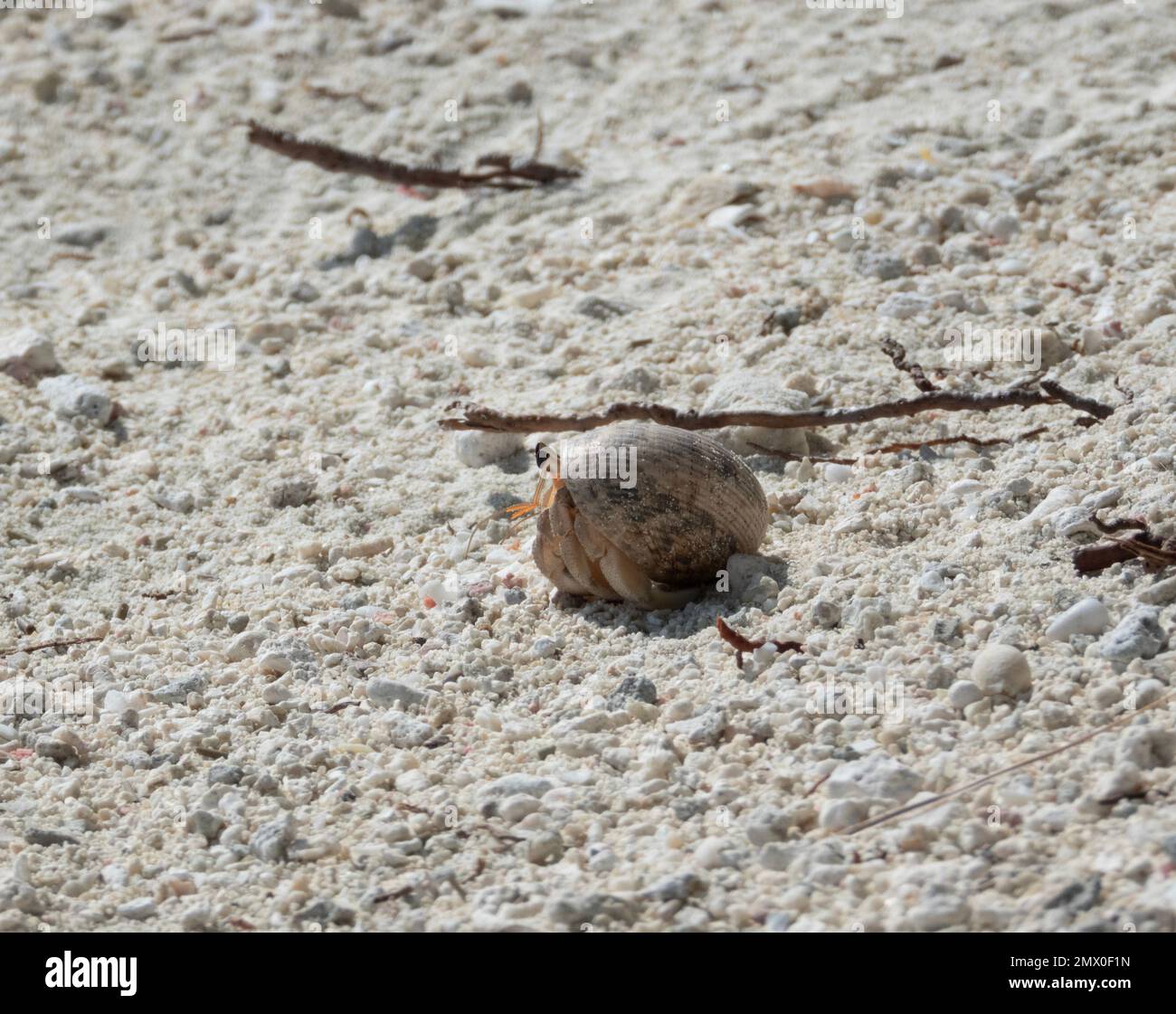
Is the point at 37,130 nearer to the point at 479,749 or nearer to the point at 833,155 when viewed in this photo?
the point at 833,155

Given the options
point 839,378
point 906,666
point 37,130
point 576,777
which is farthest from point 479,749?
point 37,130

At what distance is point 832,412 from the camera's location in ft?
15.4

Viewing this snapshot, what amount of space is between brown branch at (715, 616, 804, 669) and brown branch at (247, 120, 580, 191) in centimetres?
345

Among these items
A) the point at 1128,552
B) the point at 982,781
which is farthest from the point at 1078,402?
A: the point at 982,781

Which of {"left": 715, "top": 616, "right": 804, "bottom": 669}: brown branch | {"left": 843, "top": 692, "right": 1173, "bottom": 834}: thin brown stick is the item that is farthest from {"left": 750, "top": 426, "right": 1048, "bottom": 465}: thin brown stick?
{"left": 843, "top": 692, "right": 1173, "bottom": 834}: thin brown stick

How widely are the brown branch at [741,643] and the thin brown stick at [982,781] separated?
2.19 ft

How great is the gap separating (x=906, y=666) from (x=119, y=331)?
13.0ft

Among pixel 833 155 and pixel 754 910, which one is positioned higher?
pixel 833 155

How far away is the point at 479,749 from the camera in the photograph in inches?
143

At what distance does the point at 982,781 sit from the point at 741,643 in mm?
801

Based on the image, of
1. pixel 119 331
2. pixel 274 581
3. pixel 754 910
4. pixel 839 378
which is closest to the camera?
pixel 754 910

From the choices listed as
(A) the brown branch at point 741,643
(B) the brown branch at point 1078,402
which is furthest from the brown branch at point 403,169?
(A) the brown branch at point 741,643

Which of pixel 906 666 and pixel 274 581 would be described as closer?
pixel 906 666

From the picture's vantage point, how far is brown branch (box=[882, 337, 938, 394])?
478cm
